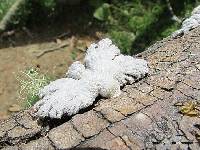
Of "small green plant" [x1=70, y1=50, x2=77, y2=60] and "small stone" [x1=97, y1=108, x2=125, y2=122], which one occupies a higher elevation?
"small stone" [x1=97, y1=108, x2=125, y2=122]

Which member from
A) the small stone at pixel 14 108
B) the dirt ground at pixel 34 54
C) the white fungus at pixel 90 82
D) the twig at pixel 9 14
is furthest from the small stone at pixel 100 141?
the twig at pixel 9 14

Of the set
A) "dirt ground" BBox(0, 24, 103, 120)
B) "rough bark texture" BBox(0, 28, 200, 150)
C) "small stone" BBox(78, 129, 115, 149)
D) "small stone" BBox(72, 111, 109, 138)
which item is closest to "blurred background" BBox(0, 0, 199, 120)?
"dirt ground" BBox(0, 24, 103, 120)

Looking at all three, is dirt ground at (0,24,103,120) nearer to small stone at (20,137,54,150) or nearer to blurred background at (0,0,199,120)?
blurred background at (0,0,199,120)

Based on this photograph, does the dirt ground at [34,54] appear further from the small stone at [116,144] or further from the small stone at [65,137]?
the small stone at [116,144]

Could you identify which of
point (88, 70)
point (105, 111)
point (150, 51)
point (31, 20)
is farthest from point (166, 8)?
point (105, 111)

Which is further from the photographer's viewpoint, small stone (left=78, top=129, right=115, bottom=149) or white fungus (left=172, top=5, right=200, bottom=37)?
white fungus (left=172, top=5, right=200, bottom=37)
